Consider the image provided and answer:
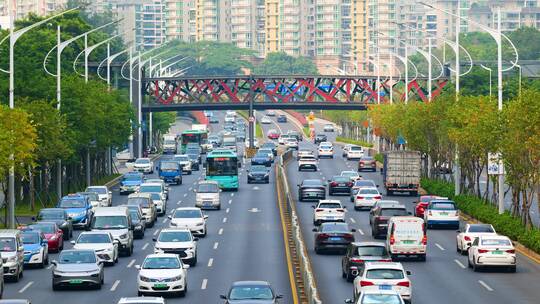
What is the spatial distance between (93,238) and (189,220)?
12.8m

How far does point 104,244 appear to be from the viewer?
5753 centimetres

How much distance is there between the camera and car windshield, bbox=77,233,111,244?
56688mm

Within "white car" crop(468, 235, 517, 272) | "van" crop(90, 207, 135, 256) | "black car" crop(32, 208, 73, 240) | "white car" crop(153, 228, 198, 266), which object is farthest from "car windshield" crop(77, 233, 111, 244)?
"white car" crop(468, 235, 517, 272)

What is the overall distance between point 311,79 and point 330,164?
37.6 meters

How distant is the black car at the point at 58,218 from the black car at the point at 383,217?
1404 cm

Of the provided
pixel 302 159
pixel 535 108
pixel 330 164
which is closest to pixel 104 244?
pixel 535 108

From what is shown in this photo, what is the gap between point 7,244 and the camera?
5294cm

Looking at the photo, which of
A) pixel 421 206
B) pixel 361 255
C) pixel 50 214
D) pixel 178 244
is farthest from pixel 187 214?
pixel 361 255

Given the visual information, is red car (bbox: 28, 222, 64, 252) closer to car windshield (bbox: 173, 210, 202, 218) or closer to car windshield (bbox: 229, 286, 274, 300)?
car windshield (bbox: 173, 210, 202, 218)

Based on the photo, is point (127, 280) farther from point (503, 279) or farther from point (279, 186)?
point (279, 186)

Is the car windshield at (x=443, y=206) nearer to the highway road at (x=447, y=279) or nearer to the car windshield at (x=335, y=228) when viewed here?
the highway road at (x=447, y=279)

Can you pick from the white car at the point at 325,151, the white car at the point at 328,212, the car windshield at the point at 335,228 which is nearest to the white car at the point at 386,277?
the car windshield at the point at 335,228

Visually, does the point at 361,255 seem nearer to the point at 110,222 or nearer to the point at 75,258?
the point at 75,258

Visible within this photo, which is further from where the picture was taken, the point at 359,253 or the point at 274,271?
the point at 274,271
